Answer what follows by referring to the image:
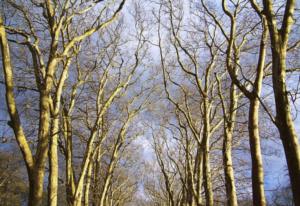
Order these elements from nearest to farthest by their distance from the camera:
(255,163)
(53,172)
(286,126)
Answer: (286,126)
(255,163)
(53,172)

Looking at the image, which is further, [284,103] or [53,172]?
[53,172]

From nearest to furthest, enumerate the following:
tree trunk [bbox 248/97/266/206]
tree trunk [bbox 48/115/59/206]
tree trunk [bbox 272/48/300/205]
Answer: tree trunk [bbox 272/48/300/205], tree trunk [bbox 248/97/266/206], tree trunk [bbox 48/115/59/206]

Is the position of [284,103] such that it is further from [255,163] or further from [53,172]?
[53,172]

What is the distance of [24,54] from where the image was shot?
13672mm

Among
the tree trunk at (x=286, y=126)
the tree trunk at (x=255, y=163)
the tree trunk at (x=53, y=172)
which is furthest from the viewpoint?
the tree trunk at (x=53, y=172)

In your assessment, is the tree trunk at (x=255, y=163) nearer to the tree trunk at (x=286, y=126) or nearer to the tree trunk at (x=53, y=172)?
the tree trunk at (x=286, y=126)

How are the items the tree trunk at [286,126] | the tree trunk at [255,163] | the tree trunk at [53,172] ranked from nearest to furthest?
the tree trunk at [286,126], the tree trunk at [255,163], the tree trunk at [53,172]

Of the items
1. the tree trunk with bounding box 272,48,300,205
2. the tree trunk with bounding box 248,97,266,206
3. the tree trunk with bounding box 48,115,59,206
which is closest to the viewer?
the tree trunk with bounding box 272,48,300,205

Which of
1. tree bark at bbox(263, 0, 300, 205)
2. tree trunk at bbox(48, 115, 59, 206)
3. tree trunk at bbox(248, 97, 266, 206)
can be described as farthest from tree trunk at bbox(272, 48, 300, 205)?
tree trunk at bbox(48, 115, 59, 206)

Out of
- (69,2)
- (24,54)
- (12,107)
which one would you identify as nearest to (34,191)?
(12,107)

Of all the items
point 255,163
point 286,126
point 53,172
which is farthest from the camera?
point 53,172

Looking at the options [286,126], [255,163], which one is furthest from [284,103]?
[255,163]

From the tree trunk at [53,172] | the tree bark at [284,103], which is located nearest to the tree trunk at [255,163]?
the tree bark at [284,103]

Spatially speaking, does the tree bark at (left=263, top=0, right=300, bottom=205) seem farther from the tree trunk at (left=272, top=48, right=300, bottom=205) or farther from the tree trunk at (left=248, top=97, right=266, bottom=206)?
the tree trunk at (left=248, top=97, right=266, bottom=206)
